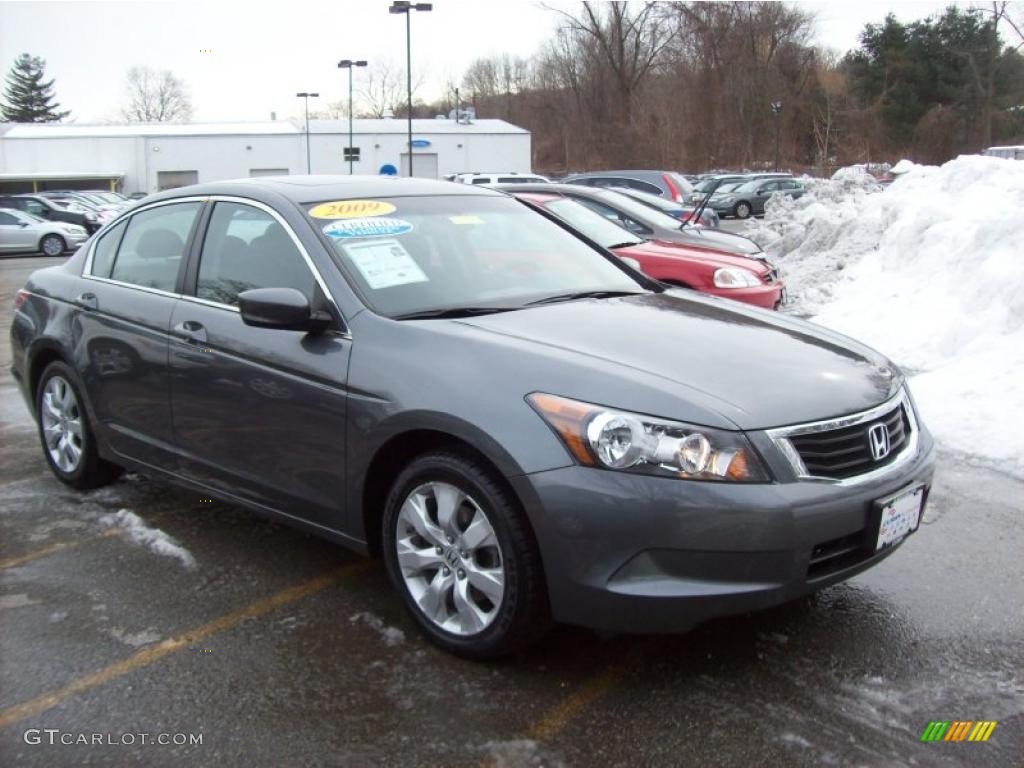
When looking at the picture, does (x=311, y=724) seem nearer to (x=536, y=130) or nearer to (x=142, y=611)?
(x=142, y=611)

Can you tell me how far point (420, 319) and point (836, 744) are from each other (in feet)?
6.36

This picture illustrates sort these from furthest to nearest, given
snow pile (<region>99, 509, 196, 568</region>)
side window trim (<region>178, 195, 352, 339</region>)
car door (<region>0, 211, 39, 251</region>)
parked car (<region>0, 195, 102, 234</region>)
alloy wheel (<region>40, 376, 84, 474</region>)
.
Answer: parked car (<region>0, 195, 102, 234</region>) → car door (<region>0, 211, 39, 251</region>) → alloy wheel (<region>40, 376, 84, 474</region>) → snow pile (<region>99, 509, 196, 568</region>) → side window trim (<region>178, 195, 352, 339</region>)

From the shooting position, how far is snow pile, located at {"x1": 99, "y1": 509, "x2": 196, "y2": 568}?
418 centimetres

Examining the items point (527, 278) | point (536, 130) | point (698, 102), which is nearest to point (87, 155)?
→ point (536, 130)

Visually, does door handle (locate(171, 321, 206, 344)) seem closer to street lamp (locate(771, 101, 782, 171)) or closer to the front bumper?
the front bumper

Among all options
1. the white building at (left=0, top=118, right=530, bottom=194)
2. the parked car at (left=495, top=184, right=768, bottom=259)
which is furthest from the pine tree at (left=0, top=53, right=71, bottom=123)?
the parked car at (left=495, top=184, right=768, bottom=259)

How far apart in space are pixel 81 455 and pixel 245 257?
1654 millimetres

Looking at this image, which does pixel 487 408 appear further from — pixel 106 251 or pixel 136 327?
pixel 106 251

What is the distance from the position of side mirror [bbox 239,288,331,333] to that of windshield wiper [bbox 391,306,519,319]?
1.00 ft

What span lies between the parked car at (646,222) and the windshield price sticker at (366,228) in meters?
5.89

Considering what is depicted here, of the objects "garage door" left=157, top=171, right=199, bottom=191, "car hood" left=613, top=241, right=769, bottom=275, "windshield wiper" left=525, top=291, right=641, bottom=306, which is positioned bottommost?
"windshield wiper" left=525, top=291, right=641, bottom=306

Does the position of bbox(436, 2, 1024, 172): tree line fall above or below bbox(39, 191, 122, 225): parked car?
above

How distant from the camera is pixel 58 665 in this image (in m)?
3.25

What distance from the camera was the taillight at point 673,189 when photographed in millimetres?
19797
